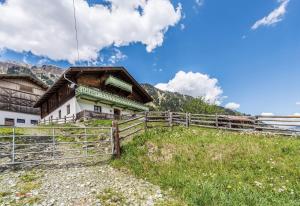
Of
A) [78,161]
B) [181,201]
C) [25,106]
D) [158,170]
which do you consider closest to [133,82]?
[25,106]

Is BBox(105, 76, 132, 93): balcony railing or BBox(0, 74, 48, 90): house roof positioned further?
BBox(0, 74, 48, 90): house roof

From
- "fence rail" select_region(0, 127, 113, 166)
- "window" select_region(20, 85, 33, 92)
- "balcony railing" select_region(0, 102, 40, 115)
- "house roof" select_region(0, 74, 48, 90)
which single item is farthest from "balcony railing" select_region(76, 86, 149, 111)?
"window" select_region(20, 85, 33, 92)

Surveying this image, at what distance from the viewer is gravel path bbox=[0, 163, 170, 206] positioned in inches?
285

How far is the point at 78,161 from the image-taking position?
39.6ft

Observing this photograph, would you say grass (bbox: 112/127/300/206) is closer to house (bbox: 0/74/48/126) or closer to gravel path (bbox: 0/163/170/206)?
gravel path (bbox: 0/163/170/206)

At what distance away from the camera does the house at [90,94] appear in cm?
2909

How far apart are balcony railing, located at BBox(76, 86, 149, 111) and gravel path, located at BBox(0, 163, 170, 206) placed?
60.9ft

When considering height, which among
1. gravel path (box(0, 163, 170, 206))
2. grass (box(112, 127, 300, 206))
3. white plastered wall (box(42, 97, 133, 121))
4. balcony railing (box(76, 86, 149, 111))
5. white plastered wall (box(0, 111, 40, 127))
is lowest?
gravel path (box(0, 163, 170, 206))

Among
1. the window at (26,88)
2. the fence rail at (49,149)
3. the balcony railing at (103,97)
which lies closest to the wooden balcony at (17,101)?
the window at (26,88)

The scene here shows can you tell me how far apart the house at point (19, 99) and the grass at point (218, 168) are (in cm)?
3294

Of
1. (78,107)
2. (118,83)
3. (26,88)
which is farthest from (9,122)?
(118,83)

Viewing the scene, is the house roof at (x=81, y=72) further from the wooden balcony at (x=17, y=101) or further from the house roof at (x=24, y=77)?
the house roof at (x=24, y=77)

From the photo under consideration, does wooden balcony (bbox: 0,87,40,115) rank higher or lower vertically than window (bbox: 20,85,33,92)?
lower

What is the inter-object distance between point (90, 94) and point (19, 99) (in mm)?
18322
